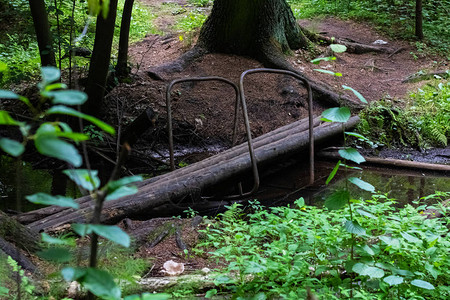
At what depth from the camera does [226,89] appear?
9.17 m

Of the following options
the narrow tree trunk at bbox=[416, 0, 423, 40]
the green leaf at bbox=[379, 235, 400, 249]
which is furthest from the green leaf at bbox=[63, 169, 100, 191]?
the narrow tree trunk at bbox=[416, 0, 423, 40]

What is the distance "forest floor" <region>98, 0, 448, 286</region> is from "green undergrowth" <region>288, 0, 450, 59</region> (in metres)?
0.91

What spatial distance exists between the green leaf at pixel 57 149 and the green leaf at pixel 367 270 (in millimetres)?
2099

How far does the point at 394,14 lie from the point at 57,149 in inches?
575

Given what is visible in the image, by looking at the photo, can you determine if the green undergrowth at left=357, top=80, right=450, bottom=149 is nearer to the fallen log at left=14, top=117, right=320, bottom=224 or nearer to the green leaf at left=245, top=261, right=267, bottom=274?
the fallen log at left=14, top=117, right=320, bottom=224

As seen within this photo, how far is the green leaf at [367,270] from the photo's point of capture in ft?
8.62

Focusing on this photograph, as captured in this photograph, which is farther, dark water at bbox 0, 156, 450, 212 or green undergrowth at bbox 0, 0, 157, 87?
green undergrowth at bbox 0, 0, 157, 87

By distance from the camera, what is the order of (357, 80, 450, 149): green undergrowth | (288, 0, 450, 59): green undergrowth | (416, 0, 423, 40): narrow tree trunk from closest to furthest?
(357, 80, 450, 149): green undergrowth
(416, 0, 423, 40): narrow tree trunk
(288, 0, 450, 59): green undergrowth

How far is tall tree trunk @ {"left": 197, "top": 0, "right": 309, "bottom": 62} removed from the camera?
382 inches

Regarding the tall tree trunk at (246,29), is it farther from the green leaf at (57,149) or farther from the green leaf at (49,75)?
the green leaf at (57,149)

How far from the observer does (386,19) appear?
13.6m

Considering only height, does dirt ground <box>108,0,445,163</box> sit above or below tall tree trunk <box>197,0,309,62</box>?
below

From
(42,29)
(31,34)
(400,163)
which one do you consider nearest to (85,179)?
(400,163)

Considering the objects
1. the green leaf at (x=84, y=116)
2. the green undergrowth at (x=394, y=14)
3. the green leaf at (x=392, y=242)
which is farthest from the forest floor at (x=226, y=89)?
the green leaf at (x=84, y=116)
